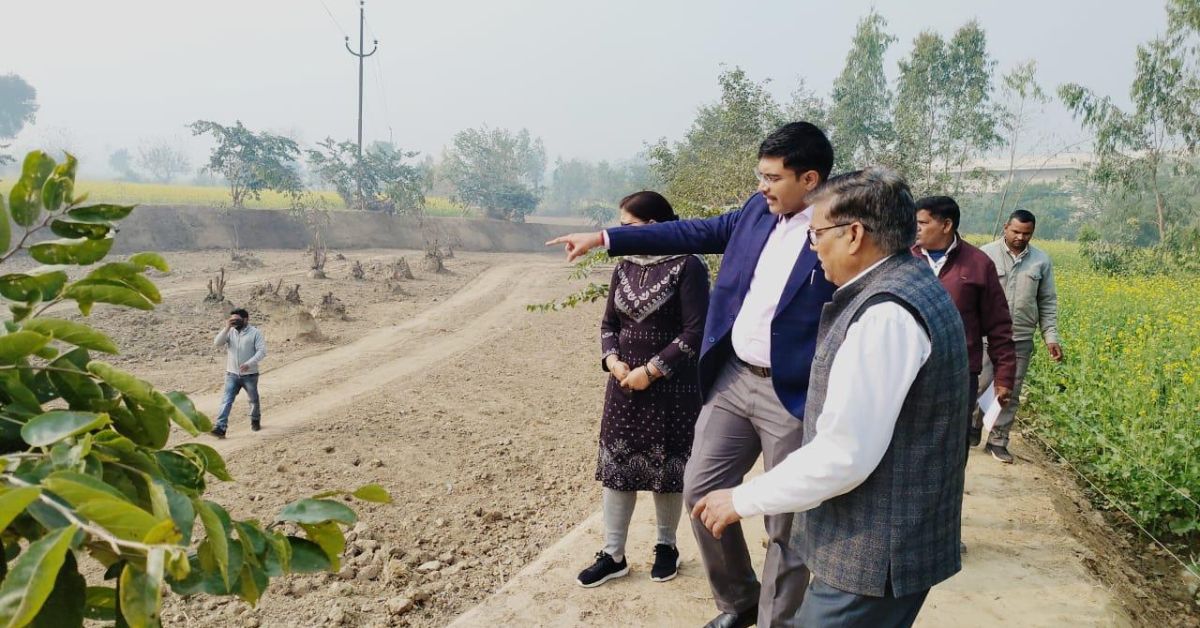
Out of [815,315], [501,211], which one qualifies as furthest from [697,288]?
[501,211]

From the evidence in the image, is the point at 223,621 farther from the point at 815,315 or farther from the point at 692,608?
the point at 815,315

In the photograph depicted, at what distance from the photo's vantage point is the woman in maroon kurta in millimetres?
3322

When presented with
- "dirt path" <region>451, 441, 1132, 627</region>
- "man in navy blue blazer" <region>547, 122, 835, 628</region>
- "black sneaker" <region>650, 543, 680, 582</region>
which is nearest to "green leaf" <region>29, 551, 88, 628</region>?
"man in navy blue blazer" <region>547, 122, 835, 628</region>

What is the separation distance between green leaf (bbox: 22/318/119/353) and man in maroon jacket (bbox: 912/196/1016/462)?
353 cm

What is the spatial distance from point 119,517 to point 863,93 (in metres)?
34.2

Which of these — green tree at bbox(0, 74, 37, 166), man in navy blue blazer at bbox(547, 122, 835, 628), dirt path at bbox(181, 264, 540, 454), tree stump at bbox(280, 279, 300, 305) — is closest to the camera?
man in navy blue blazer at bbox(547, 122, 835, 628)

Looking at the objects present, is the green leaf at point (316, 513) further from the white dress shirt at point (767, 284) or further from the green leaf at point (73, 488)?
the white dress shirt at point (767, 284)

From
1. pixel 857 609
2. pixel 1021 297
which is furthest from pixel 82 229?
pixel 1021 297

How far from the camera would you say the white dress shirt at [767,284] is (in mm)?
2596

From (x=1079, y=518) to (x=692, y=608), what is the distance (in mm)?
2928

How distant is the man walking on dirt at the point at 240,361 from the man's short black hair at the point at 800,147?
6.36 m

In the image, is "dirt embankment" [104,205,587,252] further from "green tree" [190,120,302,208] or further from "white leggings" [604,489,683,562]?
"white leggings" [604,489,683,562]

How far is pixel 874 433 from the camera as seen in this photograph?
1649 mm

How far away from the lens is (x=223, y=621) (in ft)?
12.1
